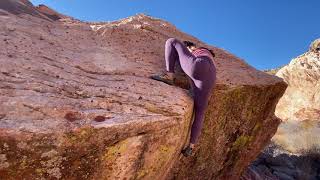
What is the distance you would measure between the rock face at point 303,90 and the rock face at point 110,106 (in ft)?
46.7

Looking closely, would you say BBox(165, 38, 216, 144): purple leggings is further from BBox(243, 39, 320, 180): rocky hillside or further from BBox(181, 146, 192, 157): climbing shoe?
BBox(243, 39, 320, 180): rocky hillside

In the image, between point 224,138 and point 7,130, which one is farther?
point 224,138

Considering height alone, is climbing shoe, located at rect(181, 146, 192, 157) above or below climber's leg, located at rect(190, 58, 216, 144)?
below

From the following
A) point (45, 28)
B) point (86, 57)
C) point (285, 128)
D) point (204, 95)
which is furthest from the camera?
point (285, 128)

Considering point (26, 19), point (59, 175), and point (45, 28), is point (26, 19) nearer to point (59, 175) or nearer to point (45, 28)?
point (45, 28)

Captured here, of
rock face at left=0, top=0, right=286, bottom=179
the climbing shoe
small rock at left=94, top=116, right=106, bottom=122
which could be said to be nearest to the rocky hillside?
rock face at left=0, top=0, right=286, bottom=179

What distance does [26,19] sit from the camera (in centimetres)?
852

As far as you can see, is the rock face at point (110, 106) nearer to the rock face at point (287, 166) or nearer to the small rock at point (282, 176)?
the rock face at point (287, 166)

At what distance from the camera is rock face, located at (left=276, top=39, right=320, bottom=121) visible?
23.0m

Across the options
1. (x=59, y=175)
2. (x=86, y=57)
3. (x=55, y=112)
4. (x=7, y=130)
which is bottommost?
(x=59, y=175)

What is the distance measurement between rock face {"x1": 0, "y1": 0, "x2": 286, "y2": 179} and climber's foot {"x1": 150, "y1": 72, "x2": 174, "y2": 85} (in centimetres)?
19

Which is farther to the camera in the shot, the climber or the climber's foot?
the climber's foot

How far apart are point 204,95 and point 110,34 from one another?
305 centimetres

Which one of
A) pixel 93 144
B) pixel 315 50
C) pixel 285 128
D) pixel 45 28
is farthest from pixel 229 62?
pixel 315 50
